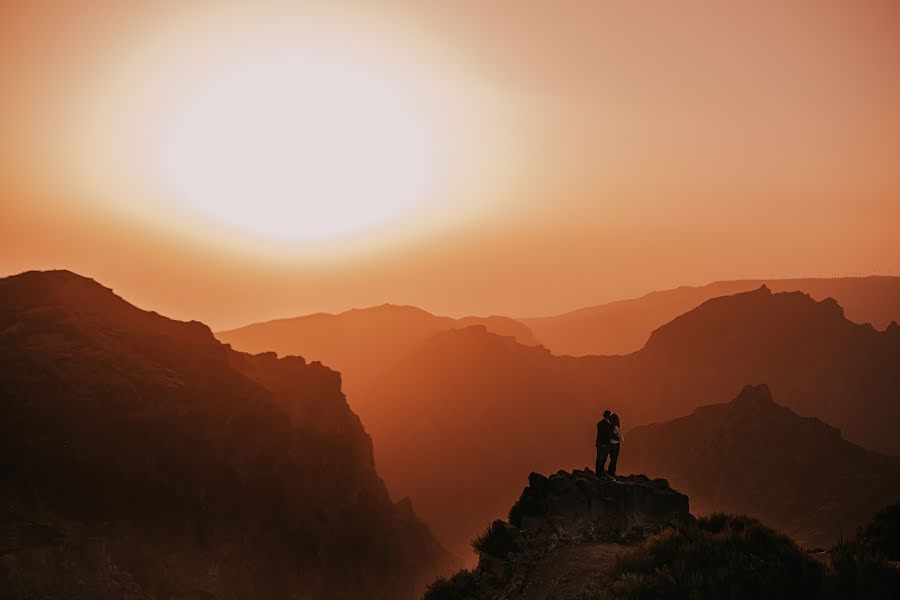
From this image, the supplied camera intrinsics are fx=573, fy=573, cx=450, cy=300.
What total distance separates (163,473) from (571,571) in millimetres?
62695

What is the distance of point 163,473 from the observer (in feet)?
212

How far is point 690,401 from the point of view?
184625mm

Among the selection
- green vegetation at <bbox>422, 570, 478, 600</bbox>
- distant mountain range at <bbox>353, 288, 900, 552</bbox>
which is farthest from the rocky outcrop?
distant mountain range at <bbox>353, 288, 900, 552</bbox>

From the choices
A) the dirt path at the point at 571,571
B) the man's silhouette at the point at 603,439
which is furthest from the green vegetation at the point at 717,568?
the man's silhouette at the point at 603,439

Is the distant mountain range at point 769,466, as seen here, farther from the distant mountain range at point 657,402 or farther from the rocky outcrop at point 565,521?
the rocky outcrop at point 565,521

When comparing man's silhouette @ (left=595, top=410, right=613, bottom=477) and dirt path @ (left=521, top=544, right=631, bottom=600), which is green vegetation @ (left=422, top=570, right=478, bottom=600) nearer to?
dirt path @ (left=521, top=544, right=631, bottom=600)

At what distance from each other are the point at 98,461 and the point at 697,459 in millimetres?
110098

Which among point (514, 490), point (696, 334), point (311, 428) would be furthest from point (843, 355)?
point (311, 428)

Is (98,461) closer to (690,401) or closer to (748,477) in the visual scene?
(748,477)

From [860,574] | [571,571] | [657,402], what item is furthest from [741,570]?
[657,402]

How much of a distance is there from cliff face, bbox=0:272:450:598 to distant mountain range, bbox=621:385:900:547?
190 feet

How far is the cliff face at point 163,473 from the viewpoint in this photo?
51.2 meters

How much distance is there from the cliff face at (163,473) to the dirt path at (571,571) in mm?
43701

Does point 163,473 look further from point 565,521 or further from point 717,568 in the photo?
point 717,568
